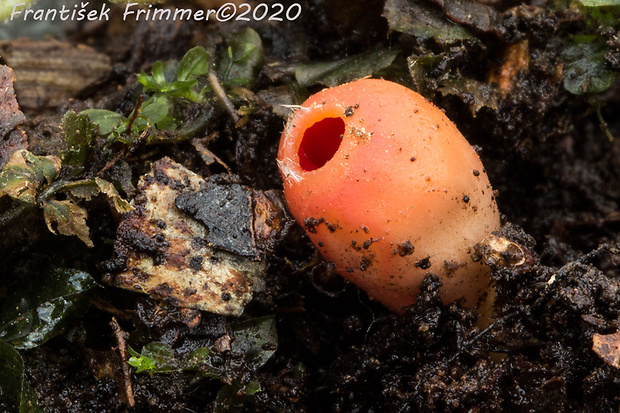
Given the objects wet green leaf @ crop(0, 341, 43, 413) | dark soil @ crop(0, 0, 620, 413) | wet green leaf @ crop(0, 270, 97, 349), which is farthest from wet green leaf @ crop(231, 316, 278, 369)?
wet green leaf @ crop(0, 341, 43, 413)

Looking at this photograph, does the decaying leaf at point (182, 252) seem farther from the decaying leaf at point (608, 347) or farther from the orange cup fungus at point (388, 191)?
the decaying leaf at point (608, 347)

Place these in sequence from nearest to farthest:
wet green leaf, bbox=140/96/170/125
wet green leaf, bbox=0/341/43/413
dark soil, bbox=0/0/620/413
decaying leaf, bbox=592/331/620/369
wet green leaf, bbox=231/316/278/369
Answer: decaying leaf, bbox=592/331/620/369
dark soil, bbox=0/0/620/413
wet green leaf, bbox=0/341/43/413
wet green leaf, bbox=231/316/278/369
wet green leaf, bbox=140/96/170/125

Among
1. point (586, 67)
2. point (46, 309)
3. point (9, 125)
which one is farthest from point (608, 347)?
point (9, 125)

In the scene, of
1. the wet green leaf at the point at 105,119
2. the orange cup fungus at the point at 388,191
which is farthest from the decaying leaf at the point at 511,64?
the wet green leaf at the point at 105,119

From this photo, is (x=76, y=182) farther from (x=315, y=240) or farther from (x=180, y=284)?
(x=315, y=240)

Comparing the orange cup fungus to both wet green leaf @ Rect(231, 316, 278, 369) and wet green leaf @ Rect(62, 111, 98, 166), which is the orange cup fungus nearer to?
wet green leaf @ Rect(231, 316, 278, 369)

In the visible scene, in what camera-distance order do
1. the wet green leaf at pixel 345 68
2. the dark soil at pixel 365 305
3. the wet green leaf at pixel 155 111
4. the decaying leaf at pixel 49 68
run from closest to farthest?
the dark soil at pixel 365 305, the wet green leaf at pixel 155 111, the wet green leaf at pixel 345 68, the decaying leaf at pixel 49 68
